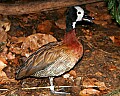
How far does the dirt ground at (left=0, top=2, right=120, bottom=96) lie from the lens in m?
5.04

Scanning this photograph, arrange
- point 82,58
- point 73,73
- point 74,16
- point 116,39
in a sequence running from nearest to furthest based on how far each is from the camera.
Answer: point 74,16, point 73,73, point 82,58, point 116,39

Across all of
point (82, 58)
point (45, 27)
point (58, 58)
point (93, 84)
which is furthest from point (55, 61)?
point (45, 27)

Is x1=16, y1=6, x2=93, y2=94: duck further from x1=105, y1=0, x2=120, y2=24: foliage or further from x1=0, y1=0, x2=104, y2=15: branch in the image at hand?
x1=0, y1=0, x2=104, y2=15: branch

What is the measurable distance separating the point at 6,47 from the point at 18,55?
27 centimetres

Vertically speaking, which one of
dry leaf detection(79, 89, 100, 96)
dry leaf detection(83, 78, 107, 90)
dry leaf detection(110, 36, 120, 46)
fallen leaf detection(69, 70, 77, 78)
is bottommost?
dry leaf detection(79, 89, 100, 96)

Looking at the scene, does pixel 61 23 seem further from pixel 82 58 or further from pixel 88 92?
pixel 88 92

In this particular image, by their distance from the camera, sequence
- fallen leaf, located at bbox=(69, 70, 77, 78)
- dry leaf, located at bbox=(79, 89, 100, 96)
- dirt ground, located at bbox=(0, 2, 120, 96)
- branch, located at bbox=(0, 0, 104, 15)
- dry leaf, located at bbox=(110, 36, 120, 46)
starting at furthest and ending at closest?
branch, located at bbox=(0, 0, 104, 15)
dry leaf, located at bbox=(110, 36, 120, 46)
fallen leaf, located at bbox=(69, 70, 77, 78)
dirt ground, located at bbox=(0, 2, 120, 96)
dry leaf, located at bbox=(79, 89, 100, 96)

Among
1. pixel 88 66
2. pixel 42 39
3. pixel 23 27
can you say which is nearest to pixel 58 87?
pixel 88 66

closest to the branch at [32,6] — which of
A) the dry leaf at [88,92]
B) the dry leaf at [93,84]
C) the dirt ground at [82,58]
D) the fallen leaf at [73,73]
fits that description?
the dirt ground at [82,58]

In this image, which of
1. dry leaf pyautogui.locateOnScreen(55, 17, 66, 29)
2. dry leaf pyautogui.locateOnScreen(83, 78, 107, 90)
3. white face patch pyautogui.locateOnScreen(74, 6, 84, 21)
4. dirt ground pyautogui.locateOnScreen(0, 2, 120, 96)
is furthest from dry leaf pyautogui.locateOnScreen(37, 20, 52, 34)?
white face patch pyautogui.locateOnScreen(74, 6, 84, 21)

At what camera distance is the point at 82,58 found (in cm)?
571

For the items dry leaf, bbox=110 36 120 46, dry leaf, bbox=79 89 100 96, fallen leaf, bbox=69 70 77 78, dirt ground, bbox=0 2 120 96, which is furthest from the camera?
dry leaf, bbox=110 36 120 46

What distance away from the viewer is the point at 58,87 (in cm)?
508

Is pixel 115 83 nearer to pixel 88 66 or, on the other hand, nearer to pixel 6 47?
pixel 88 66
